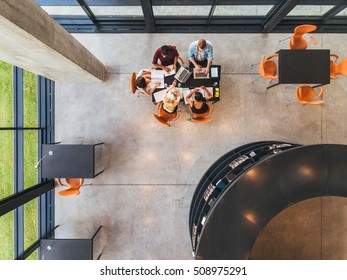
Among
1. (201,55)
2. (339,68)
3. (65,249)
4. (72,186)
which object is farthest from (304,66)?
(65,249)

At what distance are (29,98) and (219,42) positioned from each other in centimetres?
436

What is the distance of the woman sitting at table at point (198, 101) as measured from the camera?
4.55 metres

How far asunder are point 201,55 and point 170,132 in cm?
182

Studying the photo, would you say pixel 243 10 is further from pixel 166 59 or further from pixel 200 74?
pixel 166 59

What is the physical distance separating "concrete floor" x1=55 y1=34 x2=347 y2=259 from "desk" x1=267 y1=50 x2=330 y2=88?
1042 millimetres

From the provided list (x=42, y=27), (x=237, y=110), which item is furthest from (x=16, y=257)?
(x=237, y=110)

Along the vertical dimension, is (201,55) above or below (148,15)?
below

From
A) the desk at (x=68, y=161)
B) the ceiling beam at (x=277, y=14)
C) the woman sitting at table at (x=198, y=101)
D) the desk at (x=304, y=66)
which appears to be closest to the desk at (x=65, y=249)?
the desk at (x=68, y=161)

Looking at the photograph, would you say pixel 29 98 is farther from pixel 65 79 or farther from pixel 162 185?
pixel 162 185

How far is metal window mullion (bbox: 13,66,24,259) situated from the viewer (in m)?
4.64

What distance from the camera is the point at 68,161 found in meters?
4.78

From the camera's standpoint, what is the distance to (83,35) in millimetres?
5504

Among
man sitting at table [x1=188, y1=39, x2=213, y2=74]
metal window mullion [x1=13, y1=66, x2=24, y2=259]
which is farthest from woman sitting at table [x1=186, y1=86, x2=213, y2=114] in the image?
metal window mullion [x1=13, y1=66, x2=24, y2=259]

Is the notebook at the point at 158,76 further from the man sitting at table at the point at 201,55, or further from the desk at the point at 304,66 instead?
the desk at the point at 304,66
